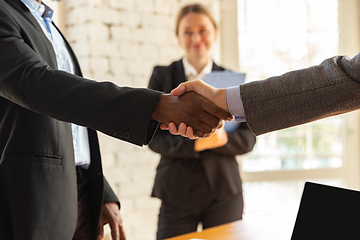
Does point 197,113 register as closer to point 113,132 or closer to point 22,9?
point 113,132

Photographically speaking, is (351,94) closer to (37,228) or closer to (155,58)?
(37,228)

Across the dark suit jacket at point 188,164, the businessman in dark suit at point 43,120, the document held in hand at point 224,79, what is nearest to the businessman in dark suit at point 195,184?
the dark suit jacket at point 188,164

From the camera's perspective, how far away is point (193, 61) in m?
1.98

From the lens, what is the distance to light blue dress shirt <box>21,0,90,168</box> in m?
1.23

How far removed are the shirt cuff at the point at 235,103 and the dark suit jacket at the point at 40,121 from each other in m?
0.23

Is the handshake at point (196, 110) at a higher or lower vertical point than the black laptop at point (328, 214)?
higher

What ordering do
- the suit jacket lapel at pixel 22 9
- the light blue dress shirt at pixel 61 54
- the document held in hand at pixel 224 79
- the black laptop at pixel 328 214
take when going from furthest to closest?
1. the document held in hand at pixel 224 79
2. the light blue dress shirt at pixel 61 54
3. the suit jacket lapel at pixel 22 9
4. the black laptop at pixel 328 214

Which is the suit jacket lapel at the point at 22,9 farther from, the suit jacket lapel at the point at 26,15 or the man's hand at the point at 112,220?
the man's hand at the point at 112,220

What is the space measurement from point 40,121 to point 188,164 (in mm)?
891

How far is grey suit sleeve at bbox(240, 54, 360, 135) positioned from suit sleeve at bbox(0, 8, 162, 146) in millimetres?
271

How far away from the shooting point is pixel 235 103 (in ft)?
3.68

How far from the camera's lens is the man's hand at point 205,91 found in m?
1.16

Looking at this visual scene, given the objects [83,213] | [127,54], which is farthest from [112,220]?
[127,54]

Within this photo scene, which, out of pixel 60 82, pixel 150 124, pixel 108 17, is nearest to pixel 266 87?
pixel 150 124
